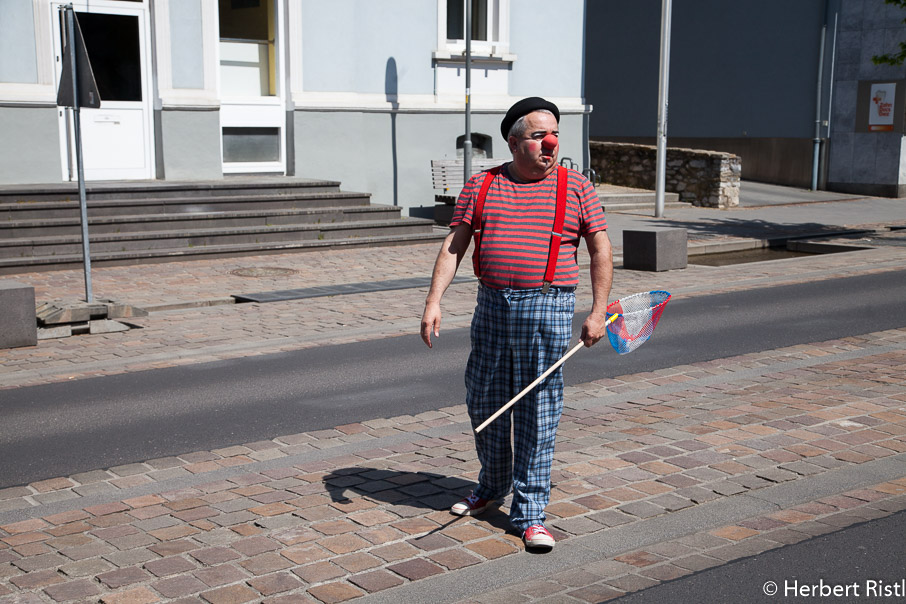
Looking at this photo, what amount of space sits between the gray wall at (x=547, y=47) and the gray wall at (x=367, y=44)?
2156 millimetres

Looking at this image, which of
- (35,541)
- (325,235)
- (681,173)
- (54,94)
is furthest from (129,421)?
(681,173)

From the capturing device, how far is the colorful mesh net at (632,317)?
4.91 metres

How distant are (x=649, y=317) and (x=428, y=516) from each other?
145cm

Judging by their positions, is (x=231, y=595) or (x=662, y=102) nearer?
(x=231, y=595)

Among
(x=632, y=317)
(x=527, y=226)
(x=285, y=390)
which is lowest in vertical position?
(x=285, y=390)

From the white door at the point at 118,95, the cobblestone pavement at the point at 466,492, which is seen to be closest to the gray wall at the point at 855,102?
the white door at the point at 118,95

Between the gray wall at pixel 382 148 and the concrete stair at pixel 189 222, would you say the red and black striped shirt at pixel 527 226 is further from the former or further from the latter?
the gray wall at pixel 382 148

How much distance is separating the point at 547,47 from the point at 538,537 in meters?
18.7

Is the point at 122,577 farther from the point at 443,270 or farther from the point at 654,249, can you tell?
the point at 654,249

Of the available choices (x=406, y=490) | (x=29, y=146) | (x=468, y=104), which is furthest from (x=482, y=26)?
(x=406, y=490)

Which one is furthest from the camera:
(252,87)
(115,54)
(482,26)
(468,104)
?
(482,26)

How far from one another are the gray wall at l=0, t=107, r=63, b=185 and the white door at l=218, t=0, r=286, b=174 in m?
3.18

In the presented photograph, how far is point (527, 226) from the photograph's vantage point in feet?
14.8

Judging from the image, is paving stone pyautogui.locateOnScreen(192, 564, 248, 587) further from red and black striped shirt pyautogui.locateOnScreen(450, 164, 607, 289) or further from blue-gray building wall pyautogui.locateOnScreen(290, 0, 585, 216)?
blue-gray building wall pyautogui.locateOnScreen(290, 0, 585, 216)
